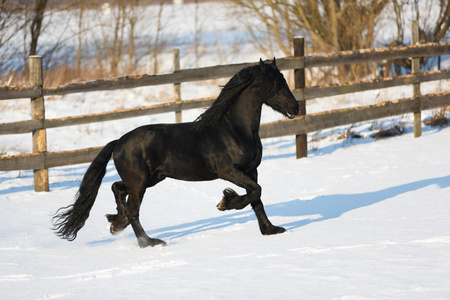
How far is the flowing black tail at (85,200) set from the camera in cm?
571

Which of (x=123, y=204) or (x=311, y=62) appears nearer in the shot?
(x=123, y=204)

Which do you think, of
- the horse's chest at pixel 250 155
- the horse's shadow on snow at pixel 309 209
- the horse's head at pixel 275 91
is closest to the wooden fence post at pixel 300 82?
the horse's shadow on snow at pixel 309 209

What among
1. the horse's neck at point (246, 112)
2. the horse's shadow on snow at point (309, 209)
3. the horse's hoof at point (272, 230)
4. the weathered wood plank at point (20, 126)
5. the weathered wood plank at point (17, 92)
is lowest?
the horse's shadow on snow at point (309, 209)

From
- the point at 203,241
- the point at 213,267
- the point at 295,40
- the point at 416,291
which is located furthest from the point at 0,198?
the point at 416,291

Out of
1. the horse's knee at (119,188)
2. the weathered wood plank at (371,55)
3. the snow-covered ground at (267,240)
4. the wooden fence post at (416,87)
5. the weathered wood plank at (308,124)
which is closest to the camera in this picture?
the snow-covered ground at (267,240)

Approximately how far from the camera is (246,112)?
5.58m

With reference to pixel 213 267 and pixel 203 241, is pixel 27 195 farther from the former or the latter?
pixel 213 267

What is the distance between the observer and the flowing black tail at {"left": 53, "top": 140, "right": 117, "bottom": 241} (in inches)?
225

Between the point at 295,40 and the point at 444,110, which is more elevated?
the point at 295,40

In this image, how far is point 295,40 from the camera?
375 inches

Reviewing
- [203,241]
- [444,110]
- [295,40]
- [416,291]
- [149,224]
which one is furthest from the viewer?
[444,110]

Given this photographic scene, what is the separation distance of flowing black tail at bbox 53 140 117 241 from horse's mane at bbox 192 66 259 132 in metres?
0.83

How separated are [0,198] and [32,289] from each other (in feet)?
11.6

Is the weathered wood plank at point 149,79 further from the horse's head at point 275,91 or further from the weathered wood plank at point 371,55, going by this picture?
the horse's head at point 275,91
